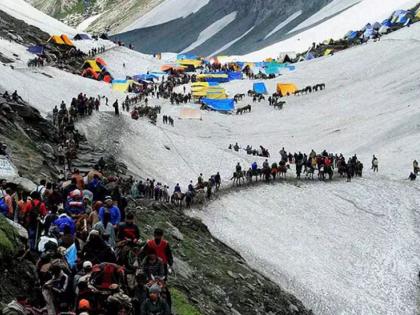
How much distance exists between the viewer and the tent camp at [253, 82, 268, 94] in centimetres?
8106

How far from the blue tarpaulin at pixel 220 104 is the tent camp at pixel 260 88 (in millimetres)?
8260

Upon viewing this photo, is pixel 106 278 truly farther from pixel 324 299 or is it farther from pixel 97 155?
pixel 97 155

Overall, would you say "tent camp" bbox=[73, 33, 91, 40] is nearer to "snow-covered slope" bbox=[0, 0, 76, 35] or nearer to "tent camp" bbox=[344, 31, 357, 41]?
"snow-covered slope" bbox=[0, 0, 76, 35]

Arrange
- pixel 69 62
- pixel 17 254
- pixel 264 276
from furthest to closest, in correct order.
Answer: pixel 69 62 → pixel 264 276 → pixel 17 254

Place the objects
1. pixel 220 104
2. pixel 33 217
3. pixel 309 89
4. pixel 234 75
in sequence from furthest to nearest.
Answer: pixel 234 75, pixel 309 89, pixel 220 104, pixel 33 217

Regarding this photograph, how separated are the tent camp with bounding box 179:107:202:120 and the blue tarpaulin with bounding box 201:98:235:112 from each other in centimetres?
658

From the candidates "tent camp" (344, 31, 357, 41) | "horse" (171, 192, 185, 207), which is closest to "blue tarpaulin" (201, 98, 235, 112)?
"horse" (171, 192, 185, 207)

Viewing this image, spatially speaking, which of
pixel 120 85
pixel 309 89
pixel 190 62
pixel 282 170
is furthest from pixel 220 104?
pixel 190 62

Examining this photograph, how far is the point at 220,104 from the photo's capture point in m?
72.8

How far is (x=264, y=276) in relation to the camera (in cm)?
2470

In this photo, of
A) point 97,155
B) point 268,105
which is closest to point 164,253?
point 97,155

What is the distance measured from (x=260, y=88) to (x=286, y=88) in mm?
3909

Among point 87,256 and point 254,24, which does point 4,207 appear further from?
point 254,24

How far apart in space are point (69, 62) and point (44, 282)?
239 ft
